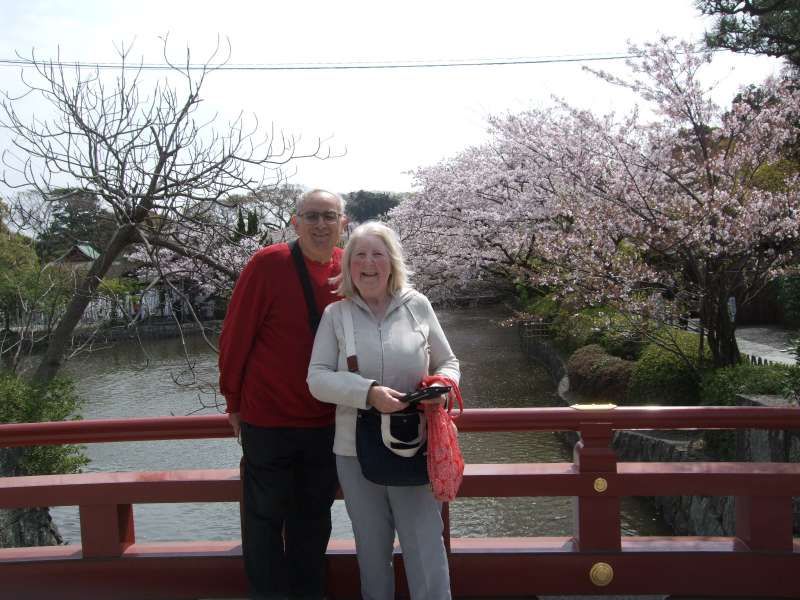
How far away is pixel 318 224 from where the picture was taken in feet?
8.06

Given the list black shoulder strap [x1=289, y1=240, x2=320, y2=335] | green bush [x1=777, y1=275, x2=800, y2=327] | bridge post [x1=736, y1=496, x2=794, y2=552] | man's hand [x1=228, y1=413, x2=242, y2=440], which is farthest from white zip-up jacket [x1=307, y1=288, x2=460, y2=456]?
green bush [x1=777, y1=275, x2=800, y2=327]

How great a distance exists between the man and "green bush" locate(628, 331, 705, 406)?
23.7 feet

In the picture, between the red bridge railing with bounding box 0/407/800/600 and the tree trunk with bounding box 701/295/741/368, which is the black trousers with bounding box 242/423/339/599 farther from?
the tree trunk with bounding box 701/295/741/368

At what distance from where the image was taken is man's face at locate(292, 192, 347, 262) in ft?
8.07

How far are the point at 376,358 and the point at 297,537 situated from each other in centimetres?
77

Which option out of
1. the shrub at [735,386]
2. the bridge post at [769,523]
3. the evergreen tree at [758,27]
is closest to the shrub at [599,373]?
the shrub at [735,386]

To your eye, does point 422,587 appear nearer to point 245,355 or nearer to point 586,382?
point 245,355

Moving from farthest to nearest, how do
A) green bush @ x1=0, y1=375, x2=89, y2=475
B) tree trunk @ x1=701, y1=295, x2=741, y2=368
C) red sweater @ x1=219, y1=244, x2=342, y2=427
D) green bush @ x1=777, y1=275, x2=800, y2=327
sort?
green bush @ x1=777, y1=275, x2=800, y2=327 → tree trunk @ x1=701, y1=295, x2=741, y2=368 → green bush @ x1=0, y1=375, x2=89, y2=475 → red sweater @ x1=219, y1=244, x2=342, y2=427

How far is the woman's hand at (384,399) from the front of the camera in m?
2.15

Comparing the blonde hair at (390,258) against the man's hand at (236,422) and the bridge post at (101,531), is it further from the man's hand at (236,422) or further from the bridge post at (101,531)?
the bridge post at (101,531)

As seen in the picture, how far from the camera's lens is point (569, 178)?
35.4ft

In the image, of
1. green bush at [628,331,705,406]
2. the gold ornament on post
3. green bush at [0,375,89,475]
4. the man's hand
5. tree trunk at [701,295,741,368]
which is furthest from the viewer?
green bush at [628,331,705,406]

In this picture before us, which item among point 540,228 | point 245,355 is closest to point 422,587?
point 245,355

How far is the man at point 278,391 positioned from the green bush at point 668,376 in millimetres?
7236
